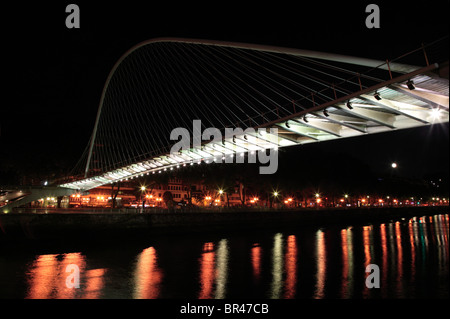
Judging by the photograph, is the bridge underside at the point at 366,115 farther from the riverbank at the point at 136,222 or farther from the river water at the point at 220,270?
the riverbank at the point at 136,222

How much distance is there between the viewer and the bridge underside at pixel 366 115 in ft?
38.5

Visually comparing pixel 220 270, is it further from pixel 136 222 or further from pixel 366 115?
pixel 136 222

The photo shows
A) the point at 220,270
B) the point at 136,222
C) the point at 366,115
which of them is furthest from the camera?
the point at 136,222

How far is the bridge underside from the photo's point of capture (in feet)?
→ 38.5

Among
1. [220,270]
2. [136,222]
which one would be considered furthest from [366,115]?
[136,222]

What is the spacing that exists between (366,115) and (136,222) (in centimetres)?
2948

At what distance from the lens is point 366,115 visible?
15.3 m

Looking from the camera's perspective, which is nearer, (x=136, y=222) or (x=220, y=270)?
(x=220, y=270)

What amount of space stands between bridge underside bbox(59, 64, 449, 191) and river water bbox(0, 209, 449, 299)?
8365mm

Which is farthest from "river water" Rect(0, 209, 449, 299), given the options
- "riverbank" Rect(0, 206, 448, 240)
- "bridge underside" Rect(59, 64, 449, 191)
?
"bridge underside" Rect(59, 64, 449, 191)

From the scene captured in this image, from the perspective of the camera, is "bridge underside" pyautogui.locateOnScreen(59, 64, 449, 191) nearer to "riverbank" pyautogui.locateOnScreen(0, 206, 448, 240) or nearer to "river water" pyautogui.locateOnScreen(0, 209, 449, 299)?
"river water" pyautogui.locateOnScreen(0, 209, 449, 299)
